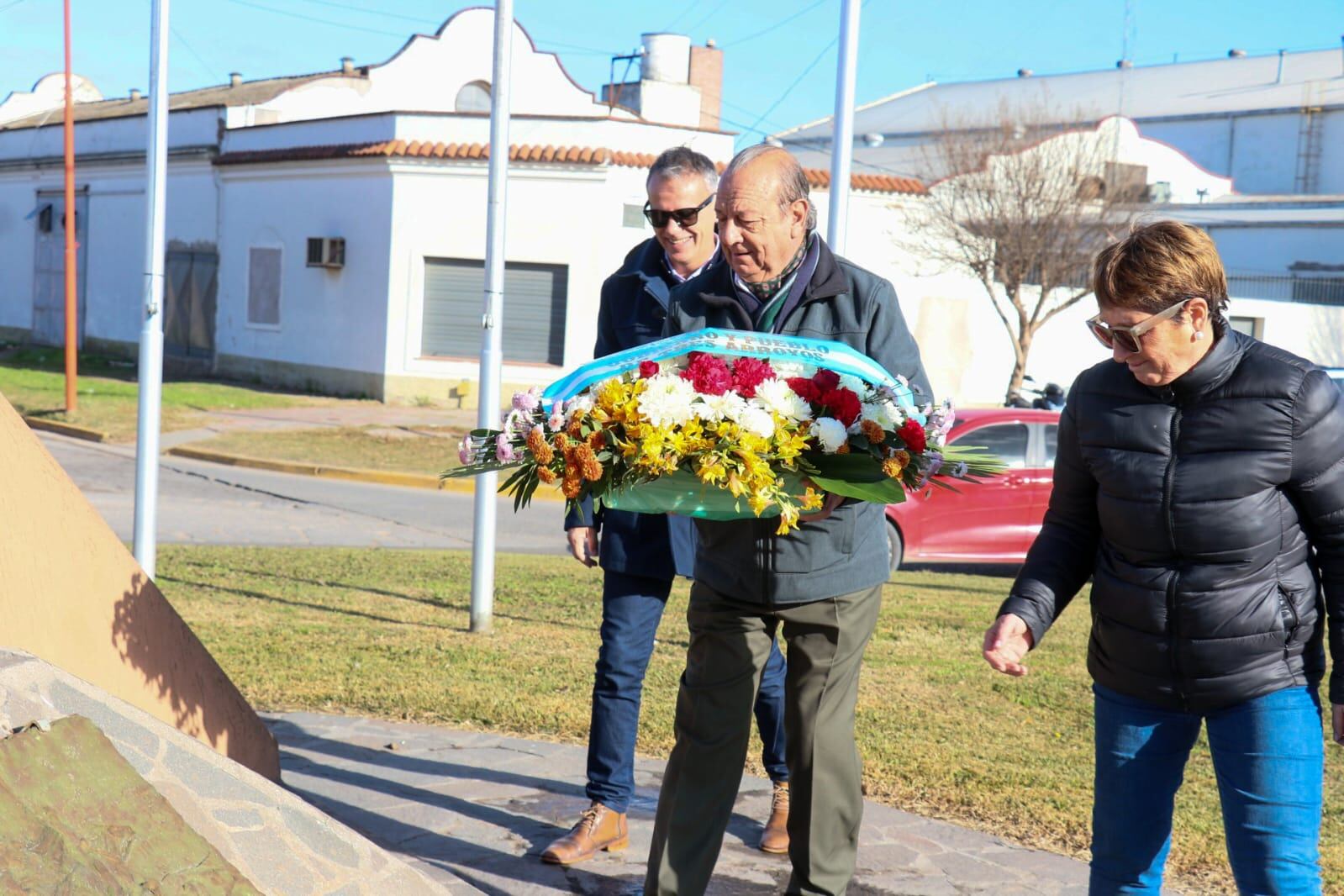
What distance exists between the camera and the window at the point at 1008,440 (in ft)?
42.8

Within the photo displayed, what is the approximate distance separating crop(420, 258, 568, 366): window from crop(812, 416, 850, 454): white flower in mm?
20967

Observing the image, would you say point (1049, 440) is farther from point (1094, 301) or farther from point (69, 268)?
point (69, 268)

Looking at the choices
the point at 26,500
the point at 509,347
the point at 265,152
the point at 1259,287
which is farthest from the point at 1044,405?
the point at 1259,287

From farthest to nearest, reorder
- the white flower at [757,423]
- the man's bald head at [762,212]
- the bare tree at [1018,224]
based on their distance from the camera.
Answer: the bare tree at [1018,224]
the man's bald head at [762,212]
the white flower at [757,423]

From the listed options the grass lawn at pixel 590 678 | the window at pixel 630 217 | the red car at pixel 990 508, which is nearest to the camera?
the grass lawn at pixel 590 678

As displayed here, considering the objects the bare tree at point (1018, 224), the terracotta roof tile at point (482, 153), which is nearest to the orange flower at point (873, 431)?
the terracotta roof tile at point (482, 153)

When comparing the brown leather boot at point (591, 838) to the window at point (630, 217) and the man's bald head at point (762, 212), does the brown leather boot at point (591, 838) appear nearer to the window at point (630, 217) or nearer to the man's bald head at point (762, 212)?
the man's bald head at point (762, 212)

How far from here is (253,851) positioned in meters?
3.17

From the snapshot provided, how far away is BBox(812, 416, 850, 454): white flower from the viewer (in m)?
3.39

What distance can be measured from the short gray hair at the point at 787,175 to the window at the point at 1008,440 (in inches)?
376

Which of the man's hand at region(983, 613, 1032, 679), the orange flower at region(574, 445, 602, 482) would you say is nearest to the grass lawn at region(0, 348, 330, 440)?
the orange flower at region(574, 445, 602, 482)

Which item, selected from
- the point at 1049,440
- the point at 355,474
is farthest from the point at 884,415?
the point at 355,474

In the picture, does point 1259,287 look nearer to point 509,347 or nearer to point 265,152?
point 509,347

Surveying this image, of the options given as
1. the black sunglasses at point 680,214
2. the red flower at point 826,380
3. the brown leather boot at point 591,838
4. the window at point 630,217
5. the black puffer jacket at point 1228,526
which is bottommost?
the brown leather boot at point 591,838
